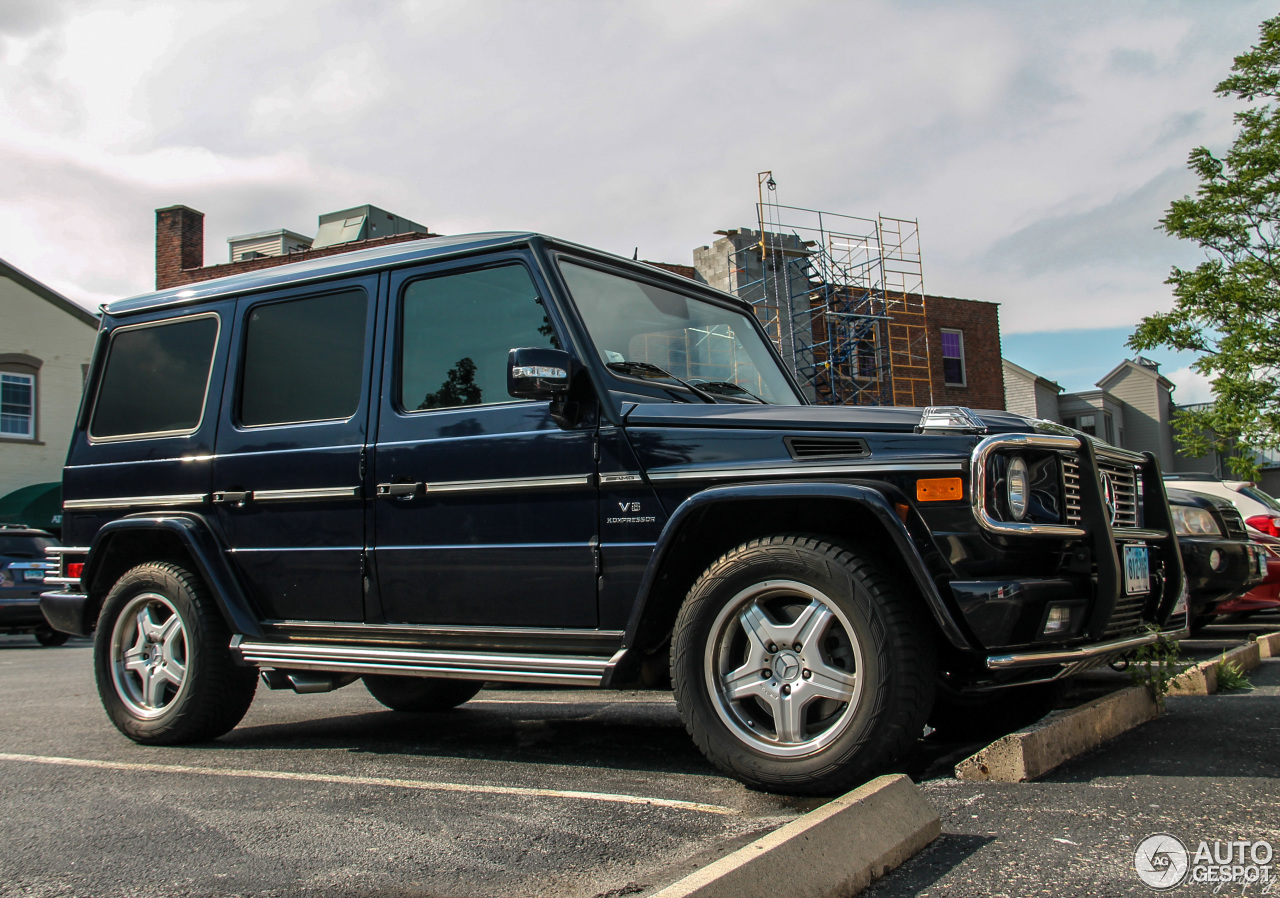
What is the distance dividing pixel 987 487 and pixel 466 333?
90.7 inches

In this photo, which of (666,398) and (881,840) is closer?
(881,840)

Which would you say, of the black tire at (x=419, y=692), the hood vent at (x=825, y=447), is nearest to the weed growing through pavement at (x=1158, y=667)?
the hood vent at (x=825, y=447)

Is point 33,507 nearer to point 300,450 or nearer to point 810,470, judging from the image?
point 300,450

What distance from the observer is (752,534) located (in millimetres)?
3754

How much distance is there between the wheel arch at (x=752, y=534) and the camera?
10.7 feet

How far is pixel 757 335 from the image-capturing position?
5410mm

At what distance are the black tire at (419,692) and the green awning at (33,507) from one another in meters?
20.2

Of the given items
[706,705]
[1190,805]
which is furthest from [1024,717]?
[706,705]

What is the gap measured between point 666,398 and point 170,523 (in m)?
2.57

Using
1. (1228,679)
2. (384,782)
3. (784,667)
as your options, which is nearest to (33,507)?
(384,782)

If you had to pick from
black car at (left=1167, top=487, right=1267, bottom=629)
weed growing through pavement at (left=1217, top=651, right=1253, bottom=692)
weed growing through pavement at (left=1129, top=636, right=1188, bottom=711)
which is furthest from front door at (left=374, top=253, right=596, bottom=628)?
black car at (left=1167, top=487, right=1267, bottom=629)

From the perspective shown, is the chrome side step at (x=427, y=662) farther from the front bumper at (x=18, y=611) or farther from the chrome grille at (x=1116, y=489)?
the front bumper at (x=18, y=611)

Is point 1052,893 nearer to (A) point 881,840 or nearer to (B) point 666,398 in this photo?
(A) point 881,840

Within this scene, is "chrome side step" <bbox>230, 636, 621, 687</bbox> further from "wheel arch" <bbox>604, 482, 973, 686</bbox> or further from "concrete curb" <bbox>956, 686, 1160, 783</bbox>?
"concrete curb" <bbox>956, 686, 1160, 783</bbox>
